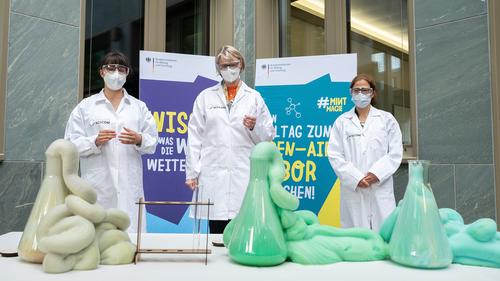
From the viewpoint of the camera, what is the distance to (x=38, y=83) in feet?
10.5

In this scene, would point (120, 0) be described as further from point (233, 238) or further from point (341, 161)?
point (233, 238)

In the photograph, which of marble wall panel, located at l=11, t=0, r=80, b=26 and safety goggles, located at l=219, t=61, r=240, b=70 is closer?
safety goggles, located at l=219, t=61, r=240, b=70

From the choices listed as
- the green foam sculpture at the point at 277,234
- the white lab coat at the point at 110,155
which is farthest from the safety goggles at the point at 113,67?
the green foam sculpture at the point at 277,234

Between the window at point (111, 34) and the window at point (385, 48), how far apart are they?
216 centimetres

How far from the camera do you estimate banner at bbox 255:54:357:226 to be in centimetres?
347

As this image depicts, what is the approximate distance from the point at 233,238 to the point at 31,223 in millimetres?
467

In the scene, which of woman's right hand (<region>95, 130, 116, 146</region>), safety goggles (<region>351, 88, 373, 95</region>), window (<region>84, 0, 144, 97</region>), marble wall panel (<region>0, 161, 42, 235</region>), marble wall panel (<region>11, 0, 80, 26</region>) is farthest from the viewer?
window (<region>84, 0, 144, 97</region>)

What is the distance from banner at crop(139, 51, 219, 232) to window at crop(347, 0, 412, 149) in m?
1.52

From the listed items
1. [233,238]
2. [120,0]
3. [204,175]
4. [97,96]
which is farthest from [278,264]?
[120,0]

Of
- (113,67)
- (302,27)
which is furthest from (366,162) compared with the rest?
(302,27)

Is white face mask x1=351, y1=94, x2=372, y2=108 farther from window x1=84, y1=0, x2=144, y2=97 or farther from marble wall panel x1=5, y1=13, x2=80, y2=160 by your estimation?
marble wall panel x1=5, y1=13, x2=80, y2=160

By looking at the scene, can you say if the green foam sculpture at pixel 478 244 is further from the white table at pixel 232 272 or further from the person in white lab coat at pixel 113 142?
the person in white lab coat at pixel 113 142

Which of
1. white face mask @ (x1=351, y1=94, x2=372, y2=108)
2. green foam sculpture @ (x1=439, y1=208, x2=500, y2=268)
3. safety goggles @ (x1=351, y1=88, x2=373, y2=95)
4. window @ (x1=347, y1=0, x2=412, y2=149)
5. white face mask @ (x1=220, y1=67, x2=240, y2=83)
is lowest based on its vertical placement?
green foam sculpture @ (x1=439, y1=208, x2=500, y2=268)

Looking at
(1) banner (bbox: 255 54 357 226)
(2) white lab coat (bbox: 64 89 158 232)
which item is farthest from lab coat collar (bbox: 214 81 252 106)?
(1) banner (bbox: 255 54 357 226)
